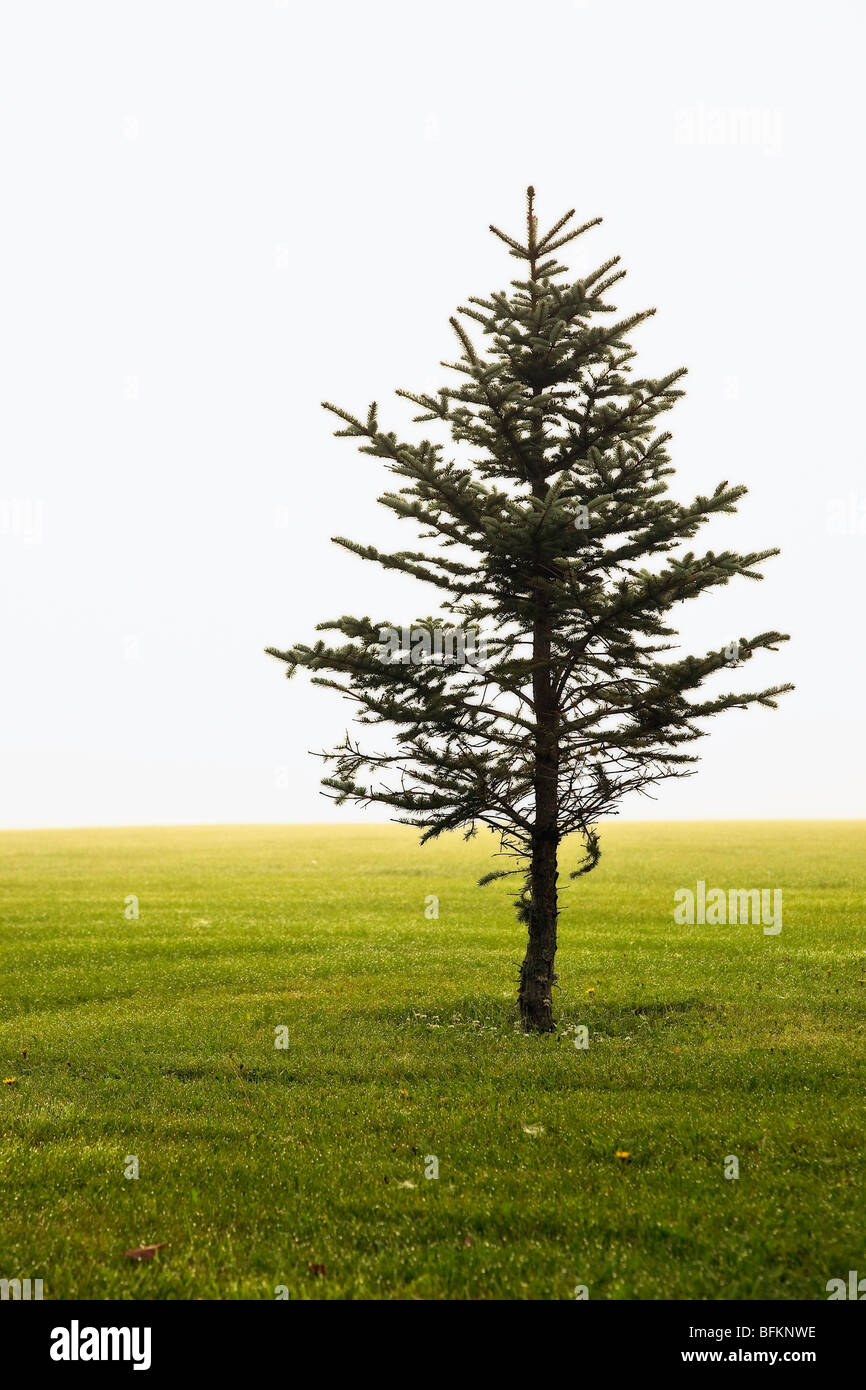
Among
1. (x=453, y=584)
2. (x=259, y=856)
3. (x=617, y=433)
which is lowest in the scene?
(x=259, y=856)

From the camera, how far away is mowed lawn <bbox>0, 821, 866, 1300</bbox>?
784cm

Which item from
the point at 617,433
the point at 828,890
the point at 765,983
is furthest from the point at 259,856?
the point at 617,433

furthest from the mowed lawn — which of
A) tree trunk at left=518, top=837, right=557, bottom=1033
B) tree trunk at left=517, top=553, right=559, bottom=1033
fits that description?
tree trunk at left=517, top=553, right=559, bottom=1033

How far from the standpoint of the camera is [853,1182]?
9102 mm

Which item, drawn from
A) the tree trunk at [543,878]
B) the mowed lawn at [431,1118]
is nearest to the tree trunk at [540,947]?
the tree trunk at [543,878]

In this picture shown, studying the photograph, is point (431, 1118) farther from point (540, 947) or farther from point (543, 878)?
point (543, 878)

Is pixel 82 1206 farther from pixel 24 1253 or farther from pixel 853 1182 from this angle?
pixel 853 1182

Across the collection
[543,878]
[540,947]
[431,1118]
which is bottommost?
[431,1118]

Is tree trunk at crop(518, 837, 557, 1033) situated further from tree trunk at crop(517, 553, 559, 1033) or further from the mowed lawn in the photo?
the mowed lawn

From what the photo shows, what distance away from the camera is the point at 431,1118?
11336 mm

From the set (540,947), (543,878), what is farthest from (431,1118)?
(543,878)

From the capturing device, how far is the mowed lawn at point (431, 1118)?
7.84 m
